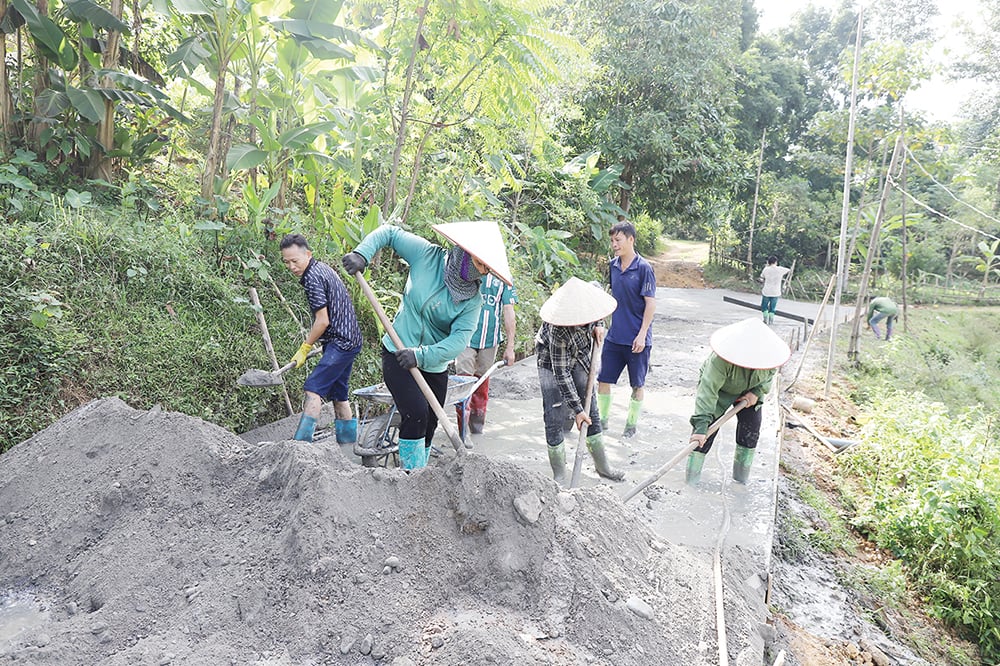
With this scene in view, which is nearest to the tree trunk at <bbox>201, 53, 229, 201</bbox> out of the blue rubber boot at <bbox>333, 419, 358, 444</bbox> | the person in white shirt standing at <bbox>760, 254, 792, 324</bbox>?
the blue rubber boot at <bbox>333, 419, 358, 444</bbox>

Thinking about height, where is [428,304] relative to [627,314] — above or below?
above

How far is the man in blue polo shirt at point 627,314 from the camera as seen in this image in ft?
15.8

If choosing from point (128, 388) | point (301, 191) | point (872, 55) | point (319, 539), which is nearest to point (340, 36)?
point (301, 191)

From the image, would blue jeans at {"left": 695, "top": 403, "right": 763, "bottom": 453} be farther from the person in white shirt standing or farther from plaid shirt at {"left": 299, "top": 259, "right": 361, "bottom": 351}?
the person in white shirt standing

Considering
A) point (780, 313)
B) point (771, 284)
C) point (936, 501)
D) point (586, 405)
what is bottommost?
point (780, 313)

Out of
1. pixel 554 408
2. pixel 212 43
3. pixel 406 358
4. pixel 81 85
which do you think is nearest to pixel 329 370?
pixel 406 358

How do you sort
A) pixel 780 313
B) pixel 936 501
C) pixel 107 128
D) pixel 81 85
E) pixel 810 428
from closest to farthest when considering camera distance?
pixel 936 501, pixel 81 85, pixel 107 128, pixel 810 428, pixel 780 313

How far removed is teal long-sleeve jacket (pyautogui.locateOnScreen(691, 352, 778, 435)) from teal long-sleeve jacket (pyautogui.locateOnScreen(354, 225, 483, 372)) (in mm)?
1749

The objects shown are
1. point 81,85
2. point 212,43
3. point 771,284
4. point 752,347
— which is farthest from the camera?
point 771,284

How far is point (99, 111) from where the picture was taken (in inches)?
211

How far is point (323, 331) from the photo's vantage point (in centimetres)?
404

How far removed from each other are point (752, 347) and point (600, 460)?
1226mm

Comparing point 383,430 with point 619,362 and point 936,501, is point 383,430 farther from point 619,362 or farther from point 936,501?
point 936,501

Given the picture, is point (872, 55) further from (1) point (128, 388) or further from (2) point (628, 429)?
(1) point (128, 388)
